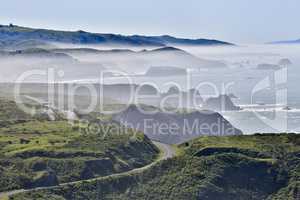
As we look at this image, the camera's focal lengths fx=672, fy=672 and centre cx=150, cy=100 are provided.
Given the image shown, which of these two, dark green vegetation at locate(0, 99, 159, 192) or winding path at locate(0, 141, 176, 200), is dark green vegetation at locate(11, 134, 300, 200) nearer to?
winding path at locate(0, 141, 176, 200)

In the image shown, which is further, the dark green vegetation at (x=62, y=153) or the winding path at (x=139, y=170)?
the dark green vegetation at (x=62, y=153)

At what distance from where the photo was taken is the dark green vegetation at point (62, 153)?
2437 inches

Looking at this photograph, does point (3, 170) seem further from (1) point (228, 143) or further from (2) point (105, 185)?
(1) point (228, 143)

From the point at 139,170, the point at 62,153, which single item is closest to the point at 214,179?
the point at 139,170

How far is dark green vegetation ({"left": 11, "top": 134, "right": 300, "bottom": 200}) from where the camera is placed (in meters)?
61.0

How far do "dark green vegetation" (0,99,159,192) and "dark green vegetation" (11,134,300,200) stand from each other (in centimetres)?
284

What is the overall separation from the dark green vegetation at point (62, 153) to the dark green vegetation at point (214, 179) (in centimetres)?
284

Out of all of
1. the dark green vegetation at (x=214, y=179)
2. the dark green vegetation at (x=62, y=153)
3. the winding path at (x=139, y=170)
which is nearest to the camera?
the winding path at (x=139, y=170)

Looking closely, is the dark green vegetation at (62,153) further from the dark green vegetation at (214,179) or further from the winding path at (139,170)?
the dark green vegetation at (214,179)

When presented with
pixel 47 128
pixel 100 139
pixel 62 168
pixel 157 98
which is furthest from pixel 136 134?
pixel 157 98

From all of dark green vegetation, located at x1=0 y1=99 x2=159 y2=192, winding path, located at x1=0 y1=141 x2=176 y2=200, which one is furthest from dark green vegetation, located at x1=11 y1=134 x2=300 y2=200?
dark green vegetation, located at x1=0 y1=99 x2=159 y2=192

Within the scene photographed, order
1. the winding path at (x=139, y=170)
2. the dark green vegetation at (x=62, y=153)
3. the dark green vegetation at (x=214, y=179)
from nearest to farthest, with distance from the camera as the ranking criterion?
the winding path at (x=139, y=170), the dark green vegetation at (x=214, y=179), the dark green vegetation at (x=62, y=153)

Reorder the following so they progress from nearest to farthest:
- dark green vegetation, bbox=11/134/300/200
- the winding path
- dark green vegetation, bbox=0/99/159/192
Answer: the winding path → dark green vegetation, bbox=11/134/300/200 → dark green vegetation, bbox=0/99/159/192

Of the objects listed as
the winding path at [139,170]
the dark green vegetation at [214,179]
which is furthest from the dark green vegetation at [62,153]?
the dark green vegetation at [214,179]
